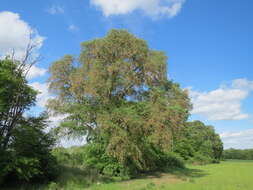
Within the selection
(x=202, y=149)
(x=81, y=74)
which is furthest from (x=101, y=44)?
(x=202, y=149)

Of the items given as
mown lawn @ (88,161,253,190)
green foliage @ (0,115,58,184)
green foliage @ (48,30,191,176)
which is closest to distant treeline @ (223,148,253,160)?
mown lawn @ (88,161,253,190)

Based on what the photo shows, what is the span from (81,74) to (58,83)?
2.36 meters

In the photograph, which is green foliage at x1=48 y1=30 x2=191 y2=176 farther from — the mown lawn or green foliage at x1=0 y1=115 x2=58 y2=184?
green foliage at x1=0 y1=115 x2=58 y2=184

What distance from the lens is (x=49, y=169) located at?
13.9 metres

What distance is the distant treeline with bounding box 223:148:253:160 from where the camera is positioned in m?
86.4

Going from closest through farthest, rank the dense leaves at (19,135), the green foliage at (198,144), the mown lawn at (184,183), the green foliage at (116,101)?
1. the dense leaves at (19,135)
2. the mown lawn at (184,183)
3. the green foliage at (116,101)
4. the green foliage at (198,144)

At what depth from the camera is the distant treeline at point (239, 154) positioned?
283 ft

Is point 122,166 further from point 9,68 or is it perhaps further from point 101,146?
point 9,68

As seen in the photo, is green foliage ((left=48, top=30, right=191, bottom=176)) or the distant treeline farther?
the distant treeline

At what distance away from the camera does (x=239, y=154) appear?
9112 centimetres

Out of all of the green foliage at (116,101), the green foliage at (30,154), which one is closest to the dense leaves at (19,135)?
the green foliage at (30,154)

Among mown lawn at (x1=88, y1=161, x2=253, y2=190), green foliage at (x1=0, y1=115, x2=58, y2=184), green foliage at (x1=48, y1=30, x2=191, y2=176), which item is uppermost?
green foliage at (x1=48, y1=30, x2=191, y2=176)

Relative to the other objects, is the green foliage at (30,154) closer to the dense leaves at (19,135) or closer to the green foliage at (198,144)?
the dense leaves at (19,135)

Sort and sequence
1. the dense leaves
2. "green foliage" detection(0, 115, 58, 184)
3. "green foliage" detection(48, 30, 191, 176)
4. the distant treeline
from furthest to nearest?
the distant treeline → "green foliage" detection(48, 30, 191, 176) → the dense leaves → "green foliage" detection(0, 115, 58, 184)
